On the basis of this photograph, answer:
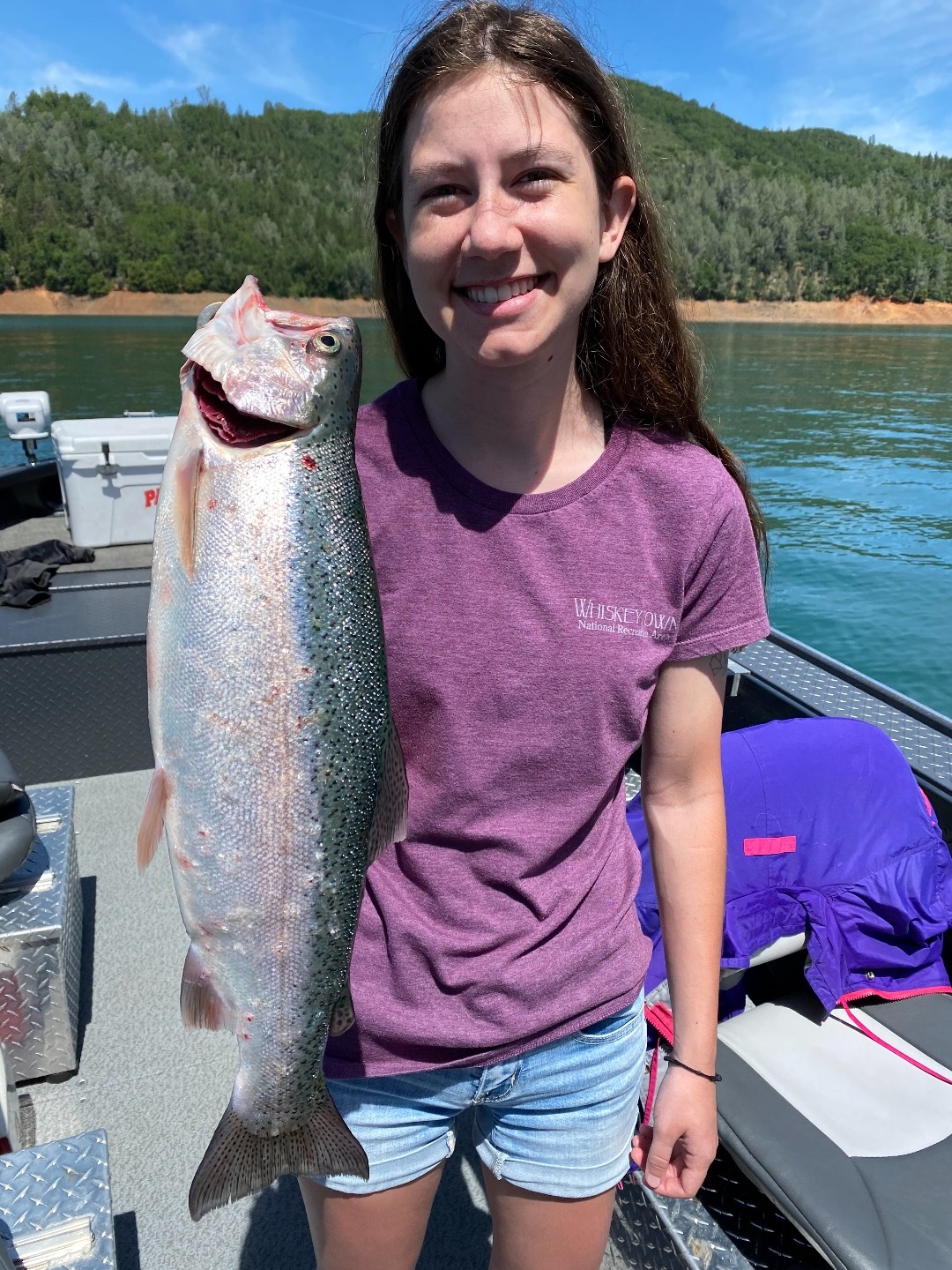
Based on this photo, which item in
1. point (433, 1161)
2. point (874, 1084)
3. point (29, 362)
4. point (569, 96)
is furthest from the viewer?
point (29, 362)

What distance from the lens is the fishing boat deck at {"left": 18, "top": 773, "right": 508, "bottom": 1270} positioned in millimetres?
2250

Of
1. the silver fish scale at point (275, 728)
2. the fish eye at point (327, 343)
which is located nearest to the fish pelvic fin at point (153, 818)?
the silver fish scale at point (275, 728)

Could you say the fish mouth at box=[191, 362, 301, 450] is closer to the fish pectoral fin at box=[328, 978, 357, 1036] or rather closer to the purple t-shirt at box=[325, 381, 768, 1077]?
the purple t-shirt at box=[325, 381, 768, 1077]

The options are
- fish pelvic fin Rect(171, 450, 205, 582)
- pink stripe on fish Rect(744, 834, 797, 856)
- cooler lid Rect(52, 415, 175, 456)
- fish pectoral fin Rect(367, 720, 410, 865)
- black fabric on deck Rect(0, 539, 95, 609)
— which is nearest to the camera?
fish pelvic fin Rect(171, 450, 205, 582)

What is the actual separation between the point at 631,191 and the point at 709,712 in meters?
0.81

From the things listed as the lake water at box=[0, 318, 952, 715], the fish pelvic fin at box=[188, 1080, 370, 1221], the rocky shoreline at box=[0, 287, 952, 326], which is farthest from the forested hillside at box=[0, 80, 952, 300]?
the fish pelvic fin at box=[188, 1080, 370, 1221]

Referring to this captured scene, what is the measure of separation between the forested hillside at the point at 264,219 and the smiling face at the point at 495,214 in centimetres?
6844

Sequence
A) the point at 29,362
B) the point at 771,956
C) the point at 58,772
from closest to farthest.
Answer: the point at 771,956 → the point at 58,772 → the point at 29,362

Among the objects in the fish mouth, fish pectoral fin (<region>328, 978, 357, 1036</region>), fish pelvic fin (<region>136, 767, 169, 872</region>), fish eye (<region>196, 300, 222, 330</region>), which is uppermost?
fish eye (<region>196, 300, 222, 330</region>)

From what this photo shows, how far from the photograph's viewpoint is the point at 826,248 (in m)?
85.1

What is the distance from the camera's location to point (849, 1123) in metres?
2.14

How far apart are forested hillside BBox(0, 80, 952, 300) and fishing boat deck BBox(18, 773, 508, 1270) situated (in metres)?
67.0

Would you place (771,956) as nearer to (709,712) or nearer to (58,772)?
(709,712)

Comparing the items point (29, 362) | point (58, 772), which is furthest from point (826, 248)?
point (58, 772)
